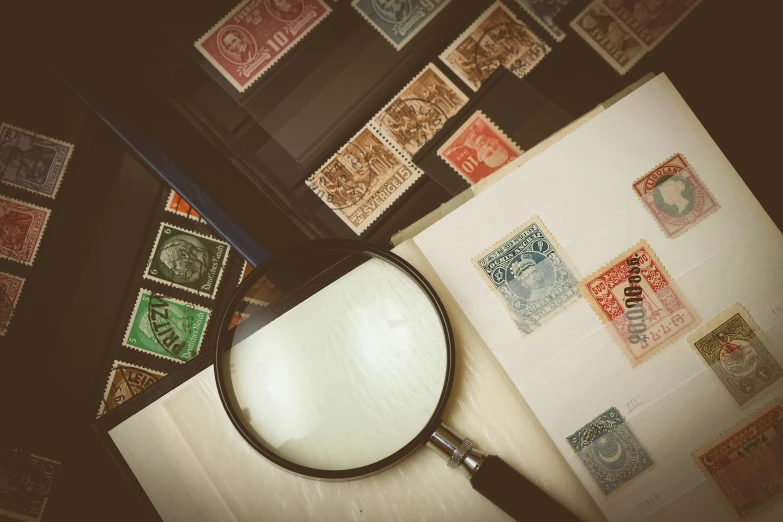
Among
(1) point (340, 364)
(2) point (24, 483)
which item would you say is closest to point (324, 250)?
(1) point (340, 364)

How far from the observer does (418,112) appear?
1232mm

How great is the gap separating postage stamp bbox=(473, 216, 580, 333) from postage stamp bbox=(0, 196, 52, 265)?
4.02ft

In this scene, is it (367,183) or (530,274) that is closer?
(530,274)

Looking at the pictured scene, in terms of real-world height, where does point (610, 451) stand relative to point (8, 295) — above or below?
below

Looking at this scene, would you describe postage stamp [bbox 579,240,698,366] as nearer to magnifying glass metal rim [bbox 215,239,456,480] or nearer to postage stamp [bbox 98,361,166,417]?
magnifying glass metal rim [bbox 215,239,456,480]

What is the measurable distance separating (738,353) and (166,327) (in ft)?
4.40

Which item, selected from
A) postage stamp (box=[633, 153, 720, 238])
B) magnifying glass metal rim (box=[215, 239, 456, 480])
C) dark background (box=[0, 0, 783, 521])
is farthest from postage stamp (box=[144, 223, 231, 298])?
postage stamp (box=[633, 153, 720, 238])

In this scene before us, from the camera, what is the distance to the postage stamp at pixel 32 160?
1295 mm

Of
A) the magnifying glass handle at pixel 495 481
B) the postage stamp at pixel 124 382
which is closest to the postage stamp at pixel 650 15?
the magnifying glass handle at pixel 495 481

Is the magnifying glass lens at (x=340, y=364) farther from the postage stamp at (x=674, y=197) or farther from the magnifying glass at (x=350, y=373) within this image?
the postage stamp at (x=674, y=197)

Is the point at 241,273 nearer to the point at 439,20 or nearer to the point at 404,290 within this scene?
the point at 404,290

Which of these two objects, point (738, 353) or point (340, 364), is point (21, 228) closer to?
point (340, 364)

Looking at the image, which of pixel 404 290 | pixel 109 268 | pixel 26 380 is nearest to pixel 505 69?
pixel 404 290

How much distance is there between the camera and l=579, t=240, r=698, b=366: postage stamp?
902 millimetres
